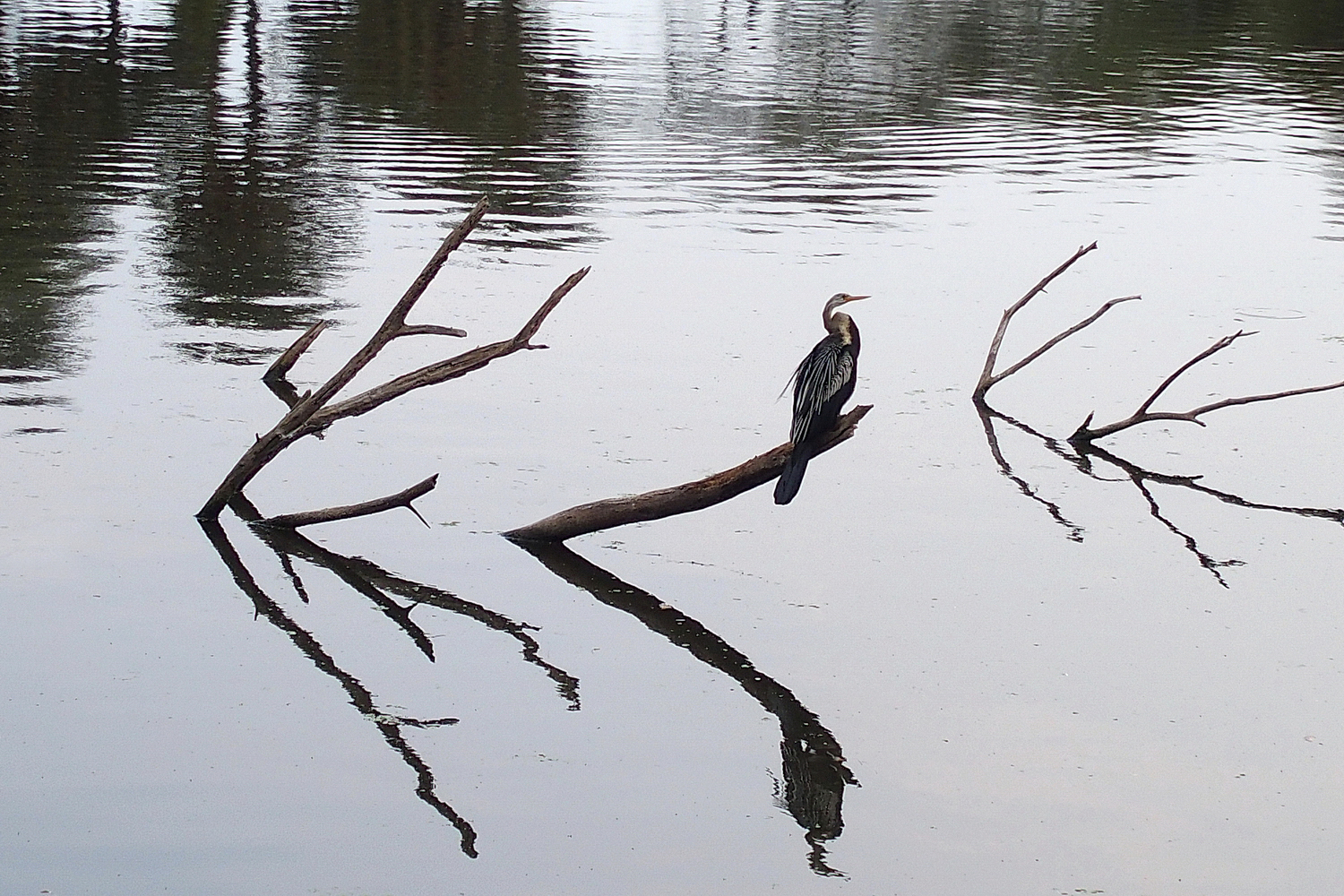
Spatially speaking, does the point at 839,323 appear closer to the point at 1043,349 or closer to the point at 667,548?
the point at 667,548

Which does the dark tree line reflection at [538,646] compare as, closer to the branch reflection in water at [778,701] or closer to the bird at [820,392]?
the branch reflection in water at [778,701]

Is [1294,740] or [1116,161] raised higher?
[1116,161]

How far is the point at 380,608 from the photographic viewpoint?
9.14 meters

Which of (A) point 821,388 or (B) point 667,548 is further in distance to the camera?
(B) point 667,548

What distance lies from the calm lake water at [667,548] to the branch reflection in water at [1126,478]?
5cm

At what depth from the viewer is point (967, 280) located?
16.6 meters

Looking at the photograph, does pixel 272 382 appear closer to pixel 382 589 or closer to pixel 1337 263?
pixel 382 589

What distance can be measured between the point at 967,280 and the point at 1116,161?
850cm

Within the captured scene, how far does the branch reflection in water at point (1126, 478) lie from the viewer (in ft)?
33.9

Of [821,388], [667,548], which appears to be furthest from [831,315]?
[667,548]

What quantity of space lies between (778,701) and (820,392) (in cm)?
170

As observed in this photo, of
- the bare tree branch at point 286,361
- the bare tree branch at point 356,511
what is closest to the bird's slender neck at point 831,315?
the bare tree branch at point 356,511

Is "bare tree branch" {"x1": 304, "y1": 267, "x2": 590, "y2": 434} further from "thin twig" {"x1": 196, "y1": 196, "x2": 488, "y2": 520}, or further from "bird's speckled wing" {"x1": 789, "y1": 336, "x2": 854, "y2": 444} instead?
"bird's speckled wing" {"x1": 789, "y1": 336, "x2": 854, "y2": 444}

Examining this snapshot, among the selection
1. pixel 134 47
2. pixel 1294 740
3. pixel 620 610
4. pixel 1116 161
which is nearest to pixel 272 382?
pixel 620 610
